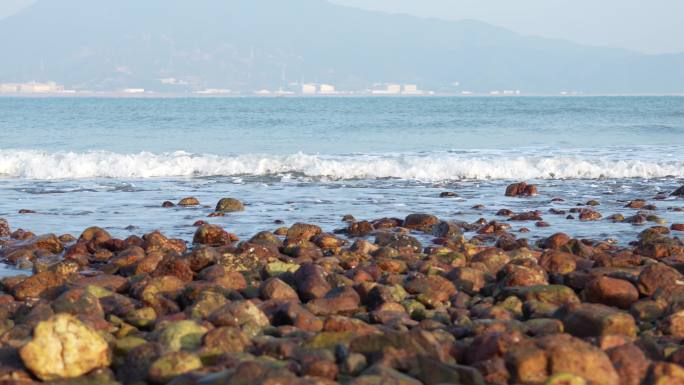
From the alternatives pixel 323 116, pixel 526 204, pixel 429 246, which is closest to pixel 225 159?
pixel 526 204

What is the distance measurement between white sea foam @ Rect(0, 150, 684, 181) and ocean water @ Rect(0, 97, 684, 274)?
0.13ft

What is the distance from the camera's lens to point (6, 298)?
6.91 metres

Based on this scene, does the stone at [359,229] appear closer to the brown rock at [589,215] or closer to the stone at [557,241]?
the stone at [557,241]

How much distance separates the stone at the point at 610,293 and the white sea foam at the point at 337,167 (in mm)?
12033

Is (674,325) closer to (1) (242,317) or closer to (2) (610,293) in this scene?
(2) (610,293)

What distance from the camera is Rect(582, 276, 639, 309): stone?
6727mm

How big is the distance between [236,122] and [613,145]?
63.2 ft

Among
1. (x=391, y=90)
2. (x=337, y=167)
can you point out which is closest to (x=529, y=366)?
(x=337, y=167)

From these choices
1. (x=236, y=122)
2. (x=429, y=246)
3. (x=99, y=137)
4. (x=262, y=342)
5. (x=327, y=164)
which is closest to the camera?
(x=262, y=342)

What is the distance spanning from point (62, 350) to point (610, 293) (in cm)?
384

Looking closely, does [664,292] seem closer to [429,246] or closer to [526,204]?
Answer: [429,246]

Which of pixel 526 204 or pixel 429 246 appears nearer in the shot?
pixel 429 246

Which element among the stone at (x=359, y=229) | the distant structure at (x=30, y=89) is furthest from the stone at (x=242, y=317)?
the distant structure at (x=30, y=89)

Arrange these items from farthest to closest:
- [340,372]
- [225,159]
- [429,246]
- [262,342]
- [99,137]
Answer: [99,137] < [225,159] < [429,246] < [262,342] < [340,372]
